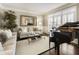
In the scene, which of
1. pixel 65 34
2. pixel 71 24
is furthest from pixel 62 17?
pixel 65 34

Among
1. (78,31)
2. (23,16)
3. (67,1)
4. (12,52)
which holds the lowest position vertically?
(12,52)

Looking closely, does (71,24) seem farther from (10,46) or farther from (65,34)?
(10,46)

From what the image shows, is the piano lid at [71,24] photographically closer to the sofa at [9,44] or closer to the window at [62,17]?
the window at [62,17]

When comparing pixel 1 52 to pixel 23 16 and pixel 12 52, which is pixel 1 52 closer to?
pixel 12 52

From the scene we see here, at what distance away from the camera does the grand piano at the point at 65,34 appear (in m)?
1.75

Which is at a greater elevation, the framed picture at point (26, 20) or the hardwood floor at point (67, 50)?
the framed picture at point (26, 20)

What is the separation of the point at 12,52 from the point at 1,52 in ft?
0.64

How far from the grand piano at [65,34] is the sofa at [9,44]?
2.21 ft

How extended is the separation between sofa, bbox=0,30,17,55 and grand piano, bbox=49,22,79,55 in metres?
0.67

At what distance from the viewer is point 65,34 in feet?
5.93

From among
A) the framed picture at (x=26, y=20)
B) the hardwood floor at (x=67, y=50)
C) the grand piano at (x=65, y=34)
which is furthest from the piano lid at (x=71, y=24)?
the framed picture at (x=26, y=20)
